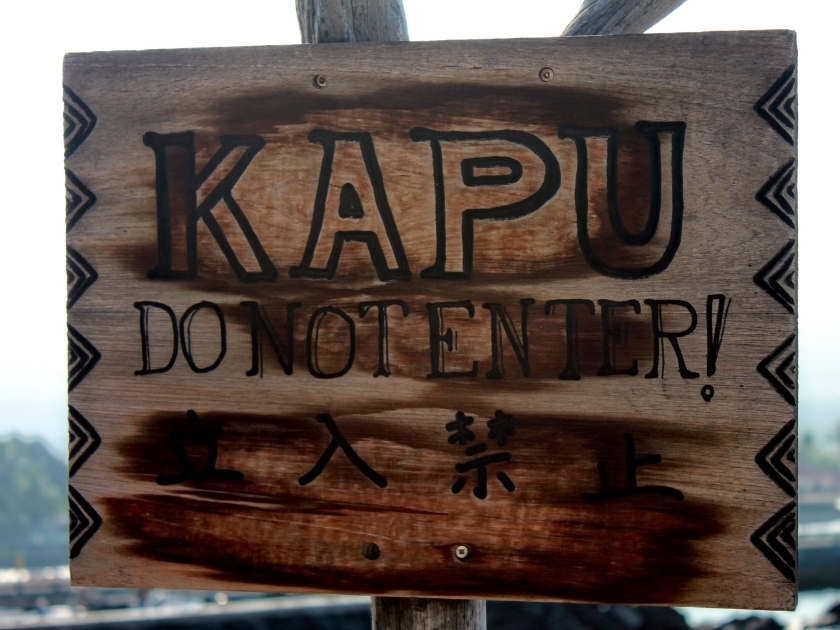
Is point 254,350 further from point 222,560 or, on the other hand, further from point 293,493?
point 222,560

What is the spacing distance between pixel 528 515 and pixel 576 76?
2.23 feet

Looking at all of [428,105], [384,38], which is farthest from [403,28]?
[428,105]

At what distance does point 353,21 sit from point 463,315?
20.8 inches

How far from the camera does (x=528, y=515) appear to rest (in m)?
1.23

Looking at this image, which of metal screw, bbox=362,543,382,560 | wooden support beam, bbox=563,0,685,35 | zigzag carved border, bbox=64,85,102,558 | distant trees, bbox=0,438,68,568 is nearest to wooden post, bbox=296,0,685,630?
wooden support beam, bbox=563,0,685,35

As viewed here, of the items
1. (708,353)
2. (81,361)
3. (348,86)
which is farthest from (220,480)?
(708,353)

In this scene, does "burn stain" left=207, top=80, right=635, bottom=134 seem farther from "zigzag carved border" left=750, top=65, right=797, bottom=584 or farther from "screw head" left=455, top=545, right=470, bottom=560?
"screw head" left=455, top=545, right=470, bottom=560

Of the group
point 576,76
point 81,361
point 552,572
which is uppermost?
point 576,76

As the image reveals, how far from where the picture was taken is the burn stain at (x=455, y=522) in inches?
48.1

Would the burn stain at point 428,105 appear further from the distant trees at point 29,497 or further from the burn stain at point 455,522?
the distant trees at point 29,497

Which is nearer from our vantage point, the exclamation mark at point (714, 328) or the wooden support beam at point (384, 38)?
the exclamation mark at point (714, 328)

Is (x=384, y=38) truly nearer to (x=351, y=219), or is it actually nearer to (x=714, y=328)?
(x=351, y=219)

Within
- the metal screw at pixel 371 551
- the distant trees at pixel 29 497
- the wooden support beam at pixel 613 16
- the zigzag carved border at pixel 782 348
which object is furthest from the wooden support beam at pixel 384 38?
the distant trees at pixel 29 497

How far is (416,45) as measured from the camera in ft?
4.07
